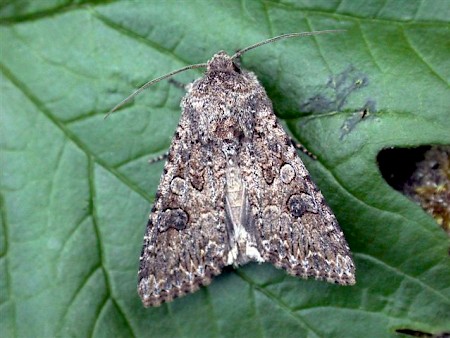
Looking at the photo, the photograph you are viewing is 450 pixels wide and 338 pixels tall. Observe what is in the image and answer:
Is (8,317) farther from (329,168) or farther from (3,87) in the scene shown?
(329,168)

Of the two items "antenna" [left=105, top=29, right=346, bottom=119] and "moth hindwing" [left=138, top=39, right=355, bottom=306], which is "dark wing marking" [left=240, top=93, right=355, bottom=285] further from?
"antenna" [left=105, top=29, right=346, bottom=119]

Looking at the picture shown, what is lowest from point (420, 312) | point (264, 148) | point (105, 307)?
point (420, 312)

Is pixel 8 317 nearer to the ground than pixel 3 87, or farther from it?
nearer to the ground

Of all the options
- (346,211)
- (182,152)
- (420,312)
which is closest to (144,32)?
(182,152)

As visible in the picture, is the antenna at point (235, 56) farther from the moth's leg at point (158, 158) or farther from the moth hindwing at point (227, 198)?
the moth's leg at point (158, 158)

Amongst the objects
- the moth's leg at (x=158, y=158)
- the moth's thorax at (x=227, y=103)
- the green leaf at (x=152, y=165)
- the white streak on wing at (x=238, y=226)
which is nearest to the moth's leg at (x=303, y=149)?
the green leaf at (x=152, y=165)

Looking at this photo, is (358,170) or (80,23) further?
(80,23)

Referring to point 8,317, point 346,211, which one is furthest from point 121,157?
point 346,211

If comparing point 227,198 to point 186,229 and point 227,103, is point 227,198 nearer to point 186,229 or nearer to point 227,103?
point 186,229
